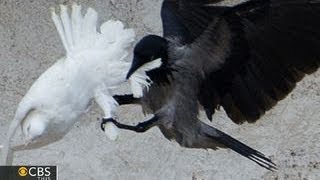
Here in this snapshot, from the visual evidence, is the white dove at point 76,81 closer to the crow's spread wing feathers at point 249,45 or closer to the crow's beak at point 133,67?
the crow's beak at point 133,67

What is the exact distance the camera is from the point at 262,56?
6.15 ft

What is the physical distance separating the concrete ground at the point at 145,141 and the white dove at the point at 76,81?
662 mm

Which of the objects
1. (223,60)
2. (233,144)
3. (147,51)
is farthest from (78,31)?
(233,144)

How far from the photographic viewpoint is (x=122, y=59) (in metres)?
1.78

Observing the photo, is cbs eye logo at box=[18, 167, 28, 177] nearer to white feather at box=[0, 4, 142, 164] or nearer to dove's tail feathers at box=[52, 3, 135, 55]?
white feather at box=[0, 4, 142, 164]

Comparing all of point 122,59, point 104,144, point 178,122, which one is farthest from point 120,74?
point 104,144

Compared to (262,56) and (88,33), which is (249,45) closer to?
(262,56)

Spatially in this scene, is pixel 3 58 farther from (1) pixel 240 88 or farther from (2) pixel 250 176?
(1) pixel 240 88

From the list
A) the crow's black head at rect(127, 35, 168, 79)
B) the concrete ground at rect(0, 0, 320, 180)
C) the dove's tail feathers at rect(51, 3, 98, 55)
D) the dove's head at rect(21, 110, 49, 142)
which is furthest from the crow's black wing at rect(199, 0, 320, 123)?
the concrete ground at rect(0, 0, 320, 180)

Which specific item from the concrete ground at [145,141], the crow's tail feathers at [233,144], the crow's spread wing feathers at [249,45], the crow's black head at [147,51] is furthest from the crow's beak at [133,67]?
the concrete ground at [145,141]

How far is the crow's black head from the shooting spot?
179cm

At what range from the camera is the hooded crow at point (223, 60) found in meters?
1.81

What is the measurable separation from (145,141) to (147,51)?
715 millimetres

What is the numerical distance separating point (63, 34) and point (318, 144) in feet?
2.85
